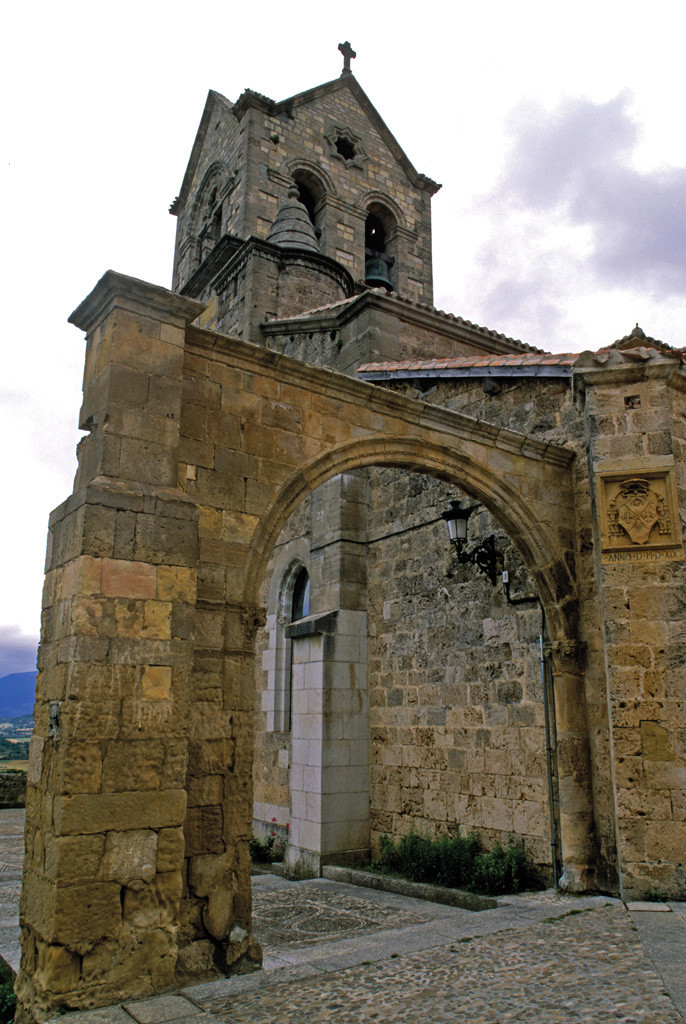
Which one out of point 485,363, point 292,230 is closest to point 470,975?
point 485,363

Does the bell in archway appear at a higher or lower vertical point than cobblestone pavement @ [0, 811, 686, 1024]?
higher

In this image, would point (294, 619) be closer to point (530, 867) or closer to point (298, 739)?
point (298, 739)

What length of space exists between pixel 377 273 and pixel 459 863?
489 inches

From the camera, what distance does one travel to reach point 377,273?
15.7 m

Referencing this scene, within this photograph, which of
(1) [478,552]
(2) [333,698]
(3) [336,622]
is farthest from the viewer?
(3) [336,622]

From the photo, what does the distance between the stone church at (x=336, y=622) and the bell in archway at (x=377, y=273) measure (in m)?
5.33

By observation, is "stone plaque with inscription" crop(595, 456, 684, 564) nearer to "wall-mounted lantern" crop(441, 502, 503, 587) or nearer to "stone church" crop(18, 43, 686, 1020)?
"stone church" crop(18, 43, 686, 1020)

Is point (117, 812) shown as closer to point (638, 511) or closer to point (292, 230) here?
point (638, 511)

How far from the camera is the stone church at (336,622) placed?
11.5ft

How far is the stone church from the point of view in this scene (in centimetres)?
351

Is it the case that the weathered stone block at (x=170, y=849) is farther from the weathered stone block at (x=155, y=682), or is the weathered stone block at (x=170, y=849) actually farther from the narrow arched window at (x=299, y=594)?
the narrow arched window at (x=299, y=594)

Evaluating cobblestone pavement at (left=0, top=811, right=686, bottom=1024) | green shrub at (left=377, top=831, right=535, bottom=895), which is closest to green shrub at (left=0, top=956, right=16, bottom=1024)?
cobblestone pavement at (left=0, top=811, right=686, bottom=1024)

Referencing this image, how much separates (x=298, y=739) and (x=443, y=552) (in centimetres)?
274

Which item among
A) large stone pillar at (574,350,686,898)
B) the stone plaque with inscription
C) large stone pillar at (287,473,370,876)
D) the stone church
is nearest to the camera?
the stone church
